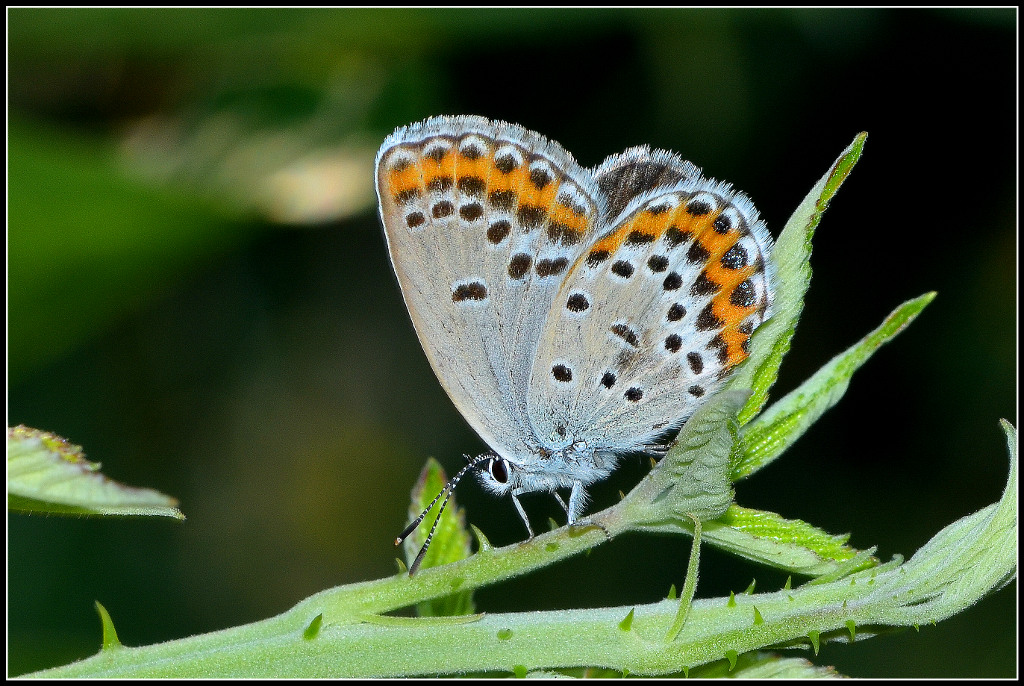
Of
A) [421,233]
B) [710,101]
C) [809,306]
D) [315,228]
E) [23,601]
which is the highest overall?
[710,101]

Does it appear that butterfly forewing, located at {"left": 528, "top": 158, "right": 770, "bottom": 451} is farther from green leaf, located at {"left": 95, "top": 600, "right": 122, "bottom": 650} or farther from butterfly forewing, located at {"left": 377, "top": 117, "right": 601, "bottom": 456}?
green leaf, located at {"left": 95, "top": 600, "right": 122, "bottom": 650}

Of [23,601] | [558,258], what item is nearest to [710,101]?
[558,258]

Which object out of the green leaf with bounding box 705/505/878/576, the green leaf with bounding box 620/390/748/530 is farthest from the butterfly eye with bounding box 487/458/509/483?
the green leaf with bounding box 705/505/878/576

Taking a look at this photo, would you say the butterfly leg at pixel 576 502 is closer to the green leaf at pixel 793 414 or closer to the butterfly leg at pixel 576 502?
the butterfly leg at pixel 576 502

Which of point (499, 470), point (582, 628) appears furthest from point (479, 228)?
point (582, 628)

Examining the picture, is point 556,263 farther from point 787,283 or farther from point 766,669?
point 766,669

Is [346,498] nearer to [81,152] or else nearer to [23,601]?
[23,601]

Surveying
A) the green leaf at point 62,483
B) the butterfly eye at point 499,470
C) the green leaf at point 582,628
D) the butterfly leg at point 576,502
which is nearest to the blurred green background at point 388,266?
the butterfly eye at point 499,470
